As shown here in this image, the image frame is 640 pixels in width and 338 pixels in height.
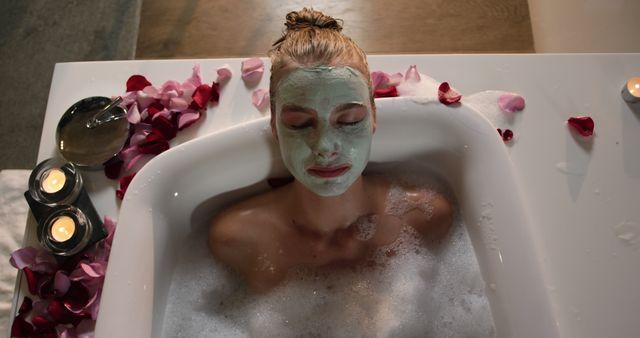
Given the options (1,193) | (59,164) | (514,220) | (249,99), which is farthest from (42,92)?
(514,220)

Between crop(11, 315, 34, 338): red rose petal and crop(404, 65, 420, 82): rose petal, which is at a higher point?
crop(404, 65, 420, 82): rose petal

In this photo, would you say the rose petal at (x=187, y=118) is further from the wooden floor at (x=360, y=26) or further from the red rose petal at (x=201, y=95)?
the wooden floor at (x=360, y=26)

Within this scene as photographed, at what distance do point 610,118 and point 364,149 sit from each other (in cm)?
78

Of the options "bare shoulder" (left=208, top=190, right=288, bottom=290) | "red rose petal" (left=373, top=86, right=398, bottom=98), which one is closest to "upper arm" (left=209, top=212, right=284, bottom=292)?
"bare shoulder" (left=208, top=190, right=288, bottom=290)

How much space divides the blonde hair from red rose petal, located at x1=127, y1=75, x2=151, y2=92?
21.7 inches

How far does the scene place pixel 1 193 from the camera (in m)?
1.86

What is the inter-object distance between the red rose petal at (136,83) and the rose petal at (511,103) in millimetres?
931

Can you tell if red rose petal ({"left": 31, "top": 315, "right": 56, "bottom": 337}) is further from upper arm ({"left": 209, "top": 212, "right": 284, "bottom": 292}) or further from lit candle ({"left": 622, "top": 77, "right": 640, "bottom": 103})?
lit candle ({"left": 622, "top": 77, "right": 640, "bottom": 103})

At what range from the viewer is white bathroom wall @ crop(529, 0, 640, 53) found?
6.41 ft

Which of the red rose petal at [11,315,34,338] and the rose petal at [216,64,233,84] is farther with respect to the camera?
the rose petal at [216,64,233,84]

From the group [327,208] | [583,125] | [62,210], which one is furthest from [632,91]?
[62,210]

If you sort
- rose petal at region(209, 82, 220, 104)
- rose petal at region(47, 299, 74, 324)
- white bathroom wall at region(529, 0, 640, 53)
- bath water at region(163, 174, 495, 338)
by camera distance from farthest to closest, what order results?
white bathroom wall at region(529, 0, 640, 53), rose petal at region(209, 82, 220, 104), bath water at region(163, 174, 495, 338), rose petal at region(47, 299, 74, 324)

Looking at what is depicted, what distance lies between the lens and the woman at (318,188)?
37.5 inches

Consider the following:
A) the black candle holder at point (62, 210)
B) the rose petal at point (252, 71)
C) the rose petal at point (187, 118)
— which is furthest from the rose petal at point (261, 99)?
the black candle holder at point (62, 210)
